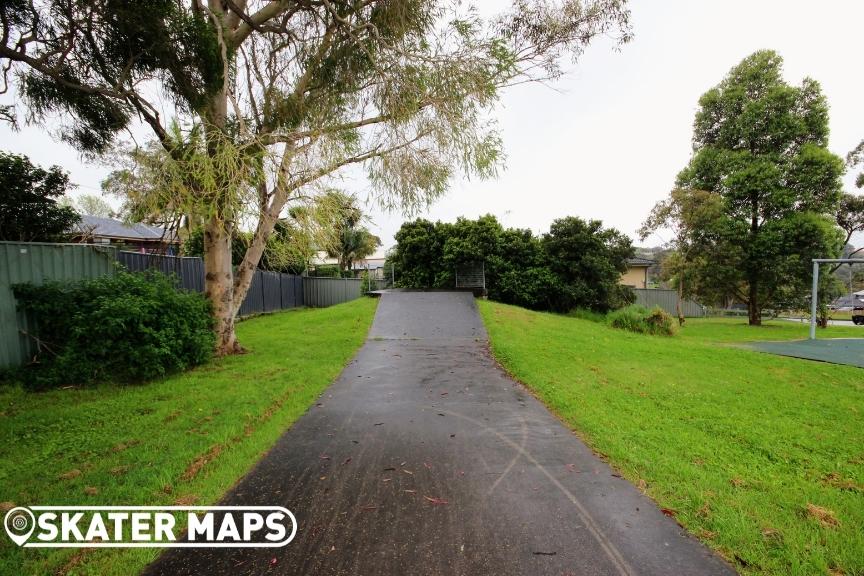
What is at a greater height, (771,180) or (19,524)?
(771,180)

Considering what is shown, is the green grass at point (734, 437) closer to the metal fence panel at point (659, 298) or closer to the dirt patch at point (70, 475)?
the dirt patch at point (70, 475)

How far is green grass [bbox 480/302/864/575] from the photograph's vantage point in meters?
2.26

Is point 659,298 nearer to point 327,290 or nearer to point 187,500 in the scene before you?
point 327,290

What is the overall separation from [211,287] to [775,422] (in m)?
8.99

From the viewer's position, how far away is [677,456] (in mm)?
3340

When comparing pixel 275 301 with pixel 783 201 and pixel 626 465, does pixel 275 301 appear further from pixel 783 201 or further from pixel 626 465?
pixel 783 201

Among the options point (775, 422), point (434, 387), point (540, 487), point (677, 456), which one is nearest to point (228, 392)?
point (434, 387)

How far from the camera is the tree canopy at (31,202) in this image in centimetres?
775

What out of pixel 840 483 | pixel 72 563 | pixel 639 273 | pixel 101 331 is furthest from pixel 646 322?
pixel 639 273

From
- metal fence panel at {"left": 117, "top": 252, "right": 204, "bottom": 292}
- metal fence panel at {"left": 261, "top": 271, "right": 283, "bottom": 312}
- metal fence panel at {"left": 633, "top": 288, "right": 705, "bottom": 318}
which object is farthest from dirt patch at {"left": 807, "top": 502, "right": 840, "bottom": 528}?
A: metal fence panel at {"left": 633, "top": 288, "right": 705, "bottom": 318}

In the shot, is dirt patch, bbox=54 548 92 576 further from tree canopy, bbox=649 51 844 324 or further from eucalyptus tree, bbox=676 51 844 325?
eucalyptus tree, bbox=676 51 844 325

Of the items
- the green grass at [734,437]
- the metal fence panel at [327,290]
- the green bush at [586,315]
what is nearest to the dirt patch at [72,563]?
the green grass at [734,437]

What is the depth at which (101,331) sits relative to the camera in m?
5.06

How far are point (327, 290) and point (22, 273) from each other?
1483 cm
